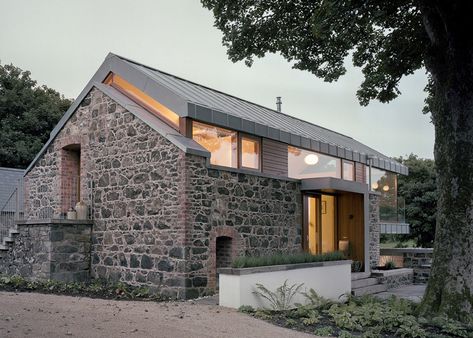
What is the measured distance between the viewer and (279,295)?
11.5m

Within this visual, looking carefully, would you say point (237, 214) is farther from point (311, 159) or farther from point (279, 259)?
point (311, 159)

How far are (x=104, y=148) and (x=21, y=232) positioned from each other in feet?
10.6

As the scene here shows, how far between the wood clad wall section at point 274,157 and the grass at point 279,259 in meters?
3.11

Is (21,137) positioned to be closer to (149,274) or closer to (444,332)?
(149,274)

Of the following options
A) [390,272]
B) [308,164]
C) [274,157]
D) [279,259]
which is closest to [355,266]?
[390,272]

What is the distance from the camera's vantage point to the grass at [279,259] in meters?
11.3

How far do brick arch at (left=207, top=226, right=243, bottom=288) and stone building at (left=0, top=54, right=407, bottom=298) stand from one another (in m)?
0.03

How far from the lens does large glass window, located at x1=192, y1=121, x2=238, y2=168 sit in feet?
45.2

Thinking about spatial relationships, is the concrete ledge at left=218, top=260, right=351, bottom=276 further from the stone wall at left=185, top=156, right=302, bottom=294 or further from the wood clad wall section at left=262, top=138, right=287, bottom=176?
the wood clad wall section at left=262, top=138, right=287, bottom=176

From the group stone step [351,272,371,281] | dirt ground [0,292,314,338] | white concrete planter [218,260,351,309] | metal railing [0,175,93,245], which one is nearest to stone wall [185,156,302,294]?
dirt ground [0,292,314,338]

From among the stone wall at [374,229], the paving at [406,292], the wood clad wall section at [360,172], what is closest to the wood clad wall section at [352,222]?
the paving at [406,292]

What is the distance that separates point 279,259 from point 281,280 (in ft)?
1.83

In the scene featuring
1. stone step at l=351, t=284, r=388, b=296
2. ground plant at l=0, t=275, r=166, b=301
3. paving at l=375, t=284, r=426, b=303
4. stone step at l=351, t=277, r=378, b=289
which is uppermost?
ground plant at l=0, t=275, r=166, b=301

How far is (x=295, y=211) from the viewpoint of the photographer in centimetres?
1633
